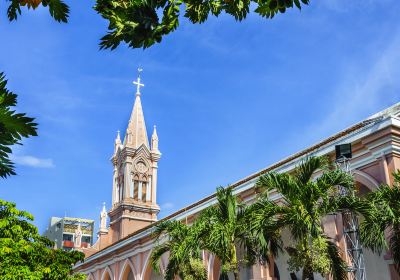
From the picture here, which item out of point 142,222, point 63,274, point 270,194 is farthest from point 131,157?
point 63,274

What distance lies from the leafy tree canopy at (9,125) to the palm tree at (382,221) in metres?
13.3

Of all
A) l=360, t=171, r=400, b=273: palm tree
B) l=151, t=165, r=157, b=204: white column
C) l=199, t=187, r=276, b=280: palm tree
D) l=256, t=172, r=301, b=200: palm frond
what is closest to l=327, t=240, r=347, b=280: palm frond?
l=360, t=171, r=400, b=273: palm tree

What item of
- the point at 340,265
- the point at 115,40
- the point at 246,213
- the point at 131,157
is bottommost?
the point at 115,40

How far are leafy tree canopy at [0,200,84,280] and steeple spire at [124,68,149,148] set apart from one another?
31163 millimetres

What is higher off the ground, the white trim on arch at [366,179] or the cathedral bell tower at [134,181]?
the cathedral bell tower at [134,181]

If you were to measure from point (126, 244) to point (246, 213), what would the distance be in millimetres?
19468

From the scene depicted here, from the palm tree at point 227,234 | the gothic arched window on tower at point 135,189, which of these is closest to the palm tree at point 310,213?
the palm tree at point 227,234

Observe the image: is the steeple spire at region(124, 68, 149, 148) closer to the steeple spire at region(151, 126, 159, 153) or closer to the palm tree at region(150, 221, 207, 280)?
the steeple spire at region(151, 126, 159, 153)

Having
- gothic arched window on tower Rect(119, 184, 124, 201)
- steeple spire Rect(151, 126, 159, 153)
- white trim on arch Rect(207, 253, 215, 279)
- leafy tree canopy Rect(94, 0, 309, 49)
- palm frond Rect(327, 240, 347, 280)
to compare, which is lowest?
leafy tree canopy Rect(94, 0, 309, 49)

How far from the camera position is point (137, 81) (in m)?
56.8

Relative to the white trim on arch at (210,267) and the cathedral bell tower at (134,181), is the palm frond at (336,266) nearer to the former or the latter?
the white trim on arch at (210,267)

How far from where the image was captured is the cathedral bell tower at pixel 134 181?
162ft

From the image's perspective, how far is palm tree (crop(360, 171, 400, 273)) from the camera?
14.8 meters

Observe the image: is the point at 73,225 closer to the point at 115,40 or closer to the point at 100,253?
the point at 100,253
